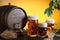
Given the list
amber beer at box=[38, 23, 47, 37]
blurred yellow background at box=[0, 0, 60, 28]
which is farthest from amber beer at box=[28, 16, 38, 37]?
blurred yellow background at box=[0, 0, 60, 28]

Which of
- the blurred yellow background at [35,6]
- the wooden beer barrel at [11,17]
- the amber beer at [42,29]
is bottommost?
the amber beer at [42,29]

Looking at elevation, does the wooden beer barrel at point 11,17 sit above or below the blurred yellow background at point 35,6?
below

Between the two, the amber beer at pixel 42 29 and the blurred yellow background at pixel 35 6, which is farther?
the blurred yellow background at pixel 35 6

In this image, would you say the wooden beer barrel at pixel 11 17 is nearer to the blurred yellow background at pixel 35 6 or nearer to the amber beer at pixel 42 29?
the amber beer at pixel 42 29

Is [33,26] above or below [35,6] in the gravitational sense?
below

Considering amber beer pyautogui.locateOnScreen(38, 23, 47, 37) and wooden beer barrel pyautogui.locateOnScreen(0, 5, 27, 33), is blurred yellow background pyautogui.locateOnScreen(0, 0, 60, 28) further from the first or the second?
amber beer pyautogui.locateOnScreen(38, 23, 47, 37)

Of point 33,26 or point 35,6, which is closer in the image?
point 33,26

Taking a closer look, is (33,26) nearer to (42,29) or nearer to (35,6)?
(42,29)

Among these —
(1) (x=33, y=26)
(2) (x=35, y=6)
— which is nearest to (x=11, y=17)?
(1) (x=33, y=26)

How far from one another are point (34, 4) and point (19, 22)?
3.79 ft

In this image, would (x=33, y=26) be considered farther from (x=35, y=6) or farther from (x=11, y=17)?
(x=35, y=6)

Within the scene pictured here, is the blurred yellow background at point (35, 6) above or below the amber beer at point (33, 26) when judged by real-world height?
above

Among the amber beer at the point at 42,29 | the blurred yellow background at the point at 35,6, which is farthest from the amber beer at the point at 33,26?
the blurred yellow background at the point at 35,6

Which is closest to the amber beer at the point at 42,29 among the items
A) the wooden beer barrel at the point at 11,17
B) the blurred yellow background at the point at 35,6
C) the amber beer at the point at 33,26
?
the amber beer at the point at 33,26
